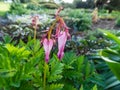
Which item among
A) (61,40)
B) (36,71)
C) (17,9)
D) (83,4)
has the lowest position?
(83,4)

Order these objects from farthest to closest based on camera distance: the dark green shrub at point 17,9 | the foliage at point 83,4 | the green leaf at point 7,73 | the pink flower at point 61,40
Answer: the foliage at point 83,4, the dark green shrub at point 17,9, the green leaf at point 7,73, the pink flower at point 61,40

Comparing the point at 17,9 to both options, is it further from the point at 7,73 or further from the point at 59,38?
the point at 59,38

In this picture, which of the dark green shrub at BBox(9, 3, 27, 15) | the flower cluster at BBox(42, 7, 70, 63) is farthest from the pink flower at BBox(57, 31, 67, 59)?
the dark green shrub at BBox(9, 3, 27, 15)

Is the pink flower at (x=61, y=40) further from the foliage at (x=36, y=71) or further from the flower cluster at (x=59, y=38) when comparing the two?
the foliage at (x=36, y=71)

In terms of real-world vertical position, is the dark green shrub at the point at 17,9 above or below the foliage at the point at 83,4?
above

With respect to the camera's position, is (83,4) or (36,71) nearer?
(36,71)

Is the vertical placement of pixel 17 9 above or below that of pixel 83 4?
above

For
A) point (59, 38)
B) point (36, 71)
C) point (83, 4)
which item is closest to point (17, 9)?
point (83, 4)

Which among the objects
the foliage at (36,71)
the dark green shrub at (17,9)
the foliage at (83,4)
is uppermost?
the foliage at (36,71)

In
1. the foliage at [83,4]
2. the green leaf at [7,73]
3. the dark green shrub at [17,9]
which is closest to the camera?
the green leaf at [7,73]

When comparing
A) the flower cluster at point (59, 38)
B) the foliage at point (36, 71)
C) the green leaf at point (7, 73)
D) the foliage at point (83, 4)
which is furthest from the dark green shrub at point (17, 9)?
the flower cluster at point (59, 38)

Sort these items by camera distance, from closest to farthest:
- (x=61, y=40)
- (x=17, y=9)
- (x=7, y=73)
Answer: (x=61, y=40), (x=7, y=73), (x=17, y=9)

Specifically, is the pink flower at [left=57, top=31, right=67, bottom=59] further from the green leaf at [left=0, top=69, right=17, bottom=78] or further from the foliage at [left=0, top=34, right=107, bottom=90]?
the green leaf at [left=0, top=69, right=17, bottom=78]

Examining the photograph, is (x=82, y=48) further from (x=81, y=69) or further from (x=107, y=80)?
(x=81, y=69)
